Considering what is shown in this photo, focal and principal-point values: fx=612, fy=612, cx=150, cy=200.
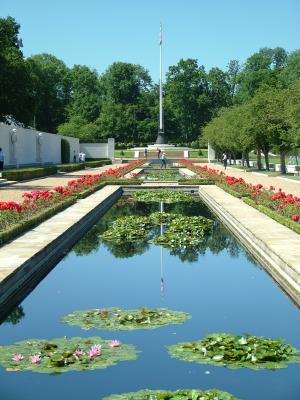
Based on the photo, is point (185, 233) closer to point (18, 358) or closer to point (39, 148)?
point (18, 358)

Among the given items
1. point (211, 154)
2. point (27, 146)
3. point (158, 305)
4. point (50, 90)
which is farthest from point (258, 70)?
point (158, 305)

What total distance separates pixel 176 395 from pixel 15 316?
3246mm

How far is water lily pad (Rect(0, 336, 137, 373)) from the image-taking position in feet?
19.1

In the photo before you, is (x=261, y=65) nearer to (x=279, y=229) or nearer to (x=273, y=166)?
(x=273, y=166)

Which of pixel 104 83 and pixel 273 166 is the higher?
pixel 104 83

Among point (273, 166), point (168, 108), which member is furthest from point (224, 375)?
point (168, 108)

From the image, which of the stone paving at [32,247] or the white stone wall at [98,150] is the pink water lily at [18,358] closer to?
the stone paving at [32,247]

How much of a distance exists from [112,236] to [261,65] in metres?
88.4

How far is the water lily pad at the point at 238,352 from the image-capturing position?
5.95 metres

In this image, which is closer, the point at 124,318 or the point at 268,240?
the point at 124,318

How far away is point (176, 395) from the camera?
5051 mm

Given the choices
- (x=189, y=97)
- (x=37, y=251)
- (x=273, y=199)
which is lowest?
(x=37, y=251)

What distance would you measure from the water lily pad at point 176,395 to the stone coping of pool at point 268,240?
127 inches

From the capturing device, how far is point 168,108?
319 ft
